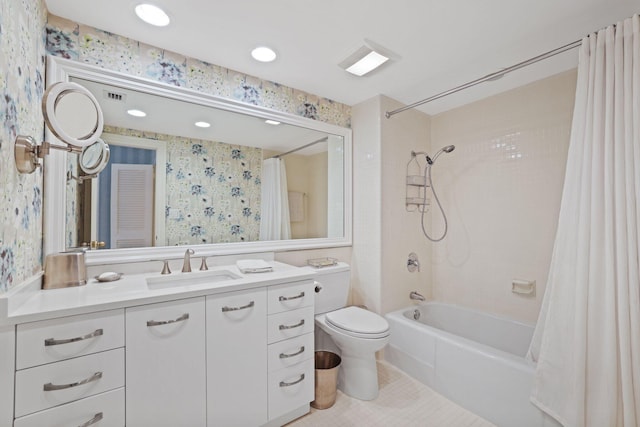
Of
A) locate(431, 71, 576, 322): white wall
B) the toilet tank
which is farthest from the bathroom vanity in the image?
locate(431, 71, 576, 322): white wall

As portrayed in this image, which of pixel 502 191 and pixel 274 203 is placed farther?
pixel 502 191

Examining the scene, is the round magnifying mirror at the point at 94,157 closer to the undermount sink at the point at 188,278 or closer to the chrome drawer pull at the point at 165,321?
the undermount sink at the point at 188,278

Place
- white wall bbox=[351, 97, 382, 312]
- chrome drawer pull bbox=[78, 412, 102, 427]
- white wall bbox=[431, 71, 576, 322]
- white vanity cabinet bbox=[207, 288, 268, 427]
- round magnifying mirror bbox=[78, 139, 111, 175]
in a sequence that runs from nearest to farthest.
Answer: chrome drawer pull bbox=[78, 412, 102, 427]
white vanity cabinet bbox=[207, 288, 268, 427]
round magnifying mirror bbox=[78, 139, 111, 175]
white wall bbox=[431, 71, 576, 322]
white wall bbox=[351, 97, 382, 312]

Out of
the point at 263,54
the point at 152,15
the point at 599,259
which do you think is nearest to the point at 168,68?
the point at 152,15

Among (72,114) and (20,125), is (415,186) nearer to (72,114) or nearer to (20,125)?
(72,114)

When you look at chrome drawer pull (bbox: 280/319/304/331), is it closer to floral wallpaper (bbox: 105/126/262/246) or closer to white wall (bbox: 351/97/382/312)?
floral wallpaper (bbox: 105/126/262/246)

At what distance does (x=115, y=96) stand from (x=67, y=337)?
1.28 meters

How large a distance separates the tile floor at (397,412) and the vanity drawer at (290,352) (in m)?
0.38

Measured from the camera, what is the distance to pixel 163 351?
1.22 m

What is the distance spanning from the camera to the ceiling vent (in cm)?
155

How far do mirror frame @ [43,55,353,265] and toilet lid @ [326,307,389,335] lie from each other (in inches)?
23.5

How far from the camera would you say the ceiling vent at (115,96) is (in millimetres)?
1555

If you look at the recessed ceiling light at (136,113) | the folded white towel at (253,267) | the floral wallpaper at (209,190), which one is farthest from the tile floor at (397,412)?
the recessed ceiling light at (136,113)

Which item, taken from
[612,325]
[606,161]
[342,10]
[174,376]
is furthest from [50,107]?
[612,325]
